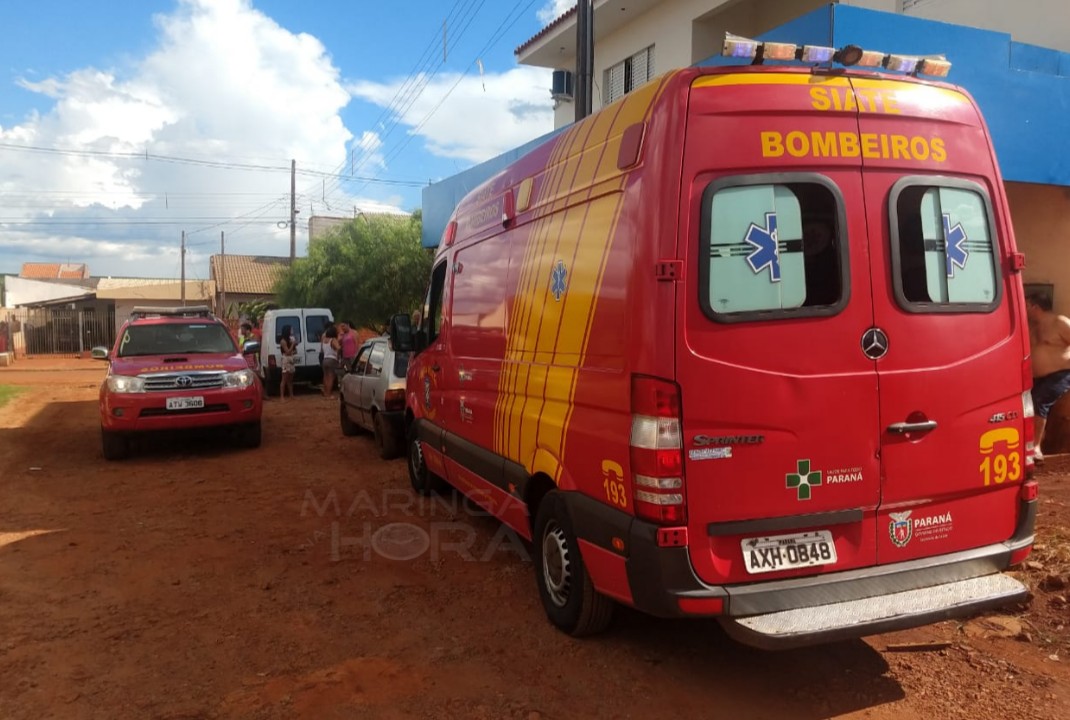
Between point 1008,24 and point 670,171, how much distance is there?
8.82m

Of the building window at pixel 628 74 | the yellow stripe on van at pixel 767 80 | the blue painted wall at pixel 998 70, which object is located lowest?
the yellow stripe on van at pixel 767 80

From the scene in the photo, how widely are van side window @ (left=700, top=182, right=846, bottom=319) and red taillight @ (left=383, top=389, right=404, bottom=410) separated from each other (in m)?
6.09

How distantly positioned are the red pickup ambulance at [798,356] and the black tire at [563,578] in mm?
116

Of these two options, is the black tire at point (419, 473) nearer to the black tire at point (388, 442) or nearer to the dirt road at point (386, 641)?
the dirt road at point (386, 641)

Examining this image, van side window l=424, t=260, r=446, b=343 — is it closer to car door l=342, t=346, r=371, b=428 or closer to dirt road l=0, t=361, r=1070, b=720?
dirt road l=0, t=361, r=1070, b=720

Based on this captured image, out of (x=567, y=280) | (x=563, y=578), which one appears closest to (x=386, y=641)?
(x=563, y=578)

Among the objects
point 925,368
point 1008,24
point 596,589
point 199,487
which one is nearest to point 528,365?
point 596,589

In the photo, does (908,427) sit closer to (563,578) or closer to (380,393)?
(563,578)

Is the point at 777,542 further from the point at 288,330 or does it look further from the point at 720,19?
the point at 288,330

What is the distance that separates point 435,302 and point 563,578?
10.2ft

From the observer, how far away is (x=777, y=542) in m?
3.22

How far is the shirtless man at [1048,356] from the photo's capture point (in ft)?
22.6

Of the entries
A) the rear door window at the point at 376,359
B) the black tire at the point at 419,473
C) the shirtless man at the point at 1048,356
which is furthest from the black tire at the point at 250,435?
the shirtless man at the point at 1048,356

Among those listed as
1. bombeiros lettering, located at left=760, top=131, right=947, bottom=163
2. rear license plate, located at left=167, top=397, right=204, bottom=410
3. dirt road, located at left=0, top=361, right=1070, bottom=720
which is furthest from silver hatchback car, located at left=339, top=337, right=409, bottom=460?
bombeiros lettering, located at left=760, top=131, right=947, bottom=163
